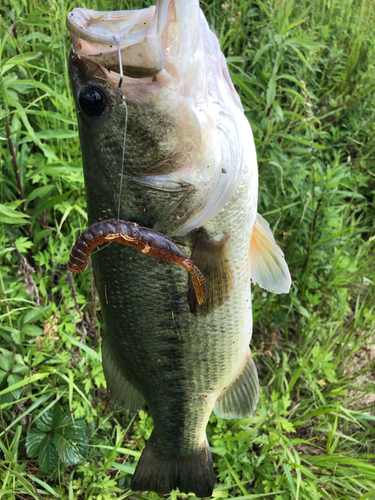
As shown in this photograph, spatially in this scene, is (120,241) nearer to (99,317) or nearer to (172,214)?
(172,214)

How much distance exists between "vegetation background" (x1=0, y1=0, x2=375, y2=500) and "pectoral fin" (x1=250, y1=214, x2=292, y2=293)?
0.91 metres

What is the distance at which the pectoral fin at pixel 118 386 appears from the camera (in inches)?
67.9

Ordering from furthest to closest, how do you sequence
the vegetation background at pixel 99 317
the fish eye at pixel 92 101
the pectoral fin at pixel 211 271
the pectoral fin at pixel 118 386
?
the vegetation background at pixel 99 317
the pectoral fin at pixel 118 386
the pectoral fin at pixel 211 271
the fish eye at pixel 92 101

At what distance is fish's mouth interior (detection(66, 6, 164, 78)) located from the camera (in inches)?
41.2

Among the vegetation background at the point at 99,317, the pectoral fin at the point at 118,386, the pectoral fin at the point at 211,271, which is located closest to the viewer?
the pectoral fin at the point at 211,271

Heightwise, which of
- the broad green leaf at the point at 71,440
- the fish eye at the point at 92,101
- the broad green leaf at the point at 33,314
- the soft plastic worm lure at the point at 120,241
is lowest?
the broad green leaf at the point at 71,440

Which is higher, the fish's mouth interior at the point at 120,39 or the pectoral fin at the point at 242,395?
the fish's mouth interior at the point at 120,39

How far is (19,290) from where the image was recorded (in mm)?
2367

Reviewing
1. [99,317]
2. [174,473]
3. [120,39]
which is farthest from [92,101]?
[99,317]

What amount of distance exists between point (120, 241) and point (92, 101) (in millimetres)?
454

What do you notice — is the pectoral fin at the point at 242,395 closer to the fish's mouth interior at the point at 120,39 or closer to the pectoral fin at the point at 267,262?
the pectoral fin at the point at 267,262

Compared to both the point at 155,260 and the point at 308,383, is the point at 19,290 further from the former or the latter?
the point at 308,383

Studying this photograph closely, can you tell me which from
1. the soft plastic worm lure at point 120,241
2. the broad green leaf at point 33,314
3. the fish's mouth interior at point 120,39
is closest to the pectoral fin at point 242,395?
the soft plastic worm lure at point 120,241

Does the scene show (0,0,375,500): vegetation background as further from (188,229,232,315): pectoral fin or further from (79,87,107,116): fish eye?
(188,229,232,315): pectoral fin
